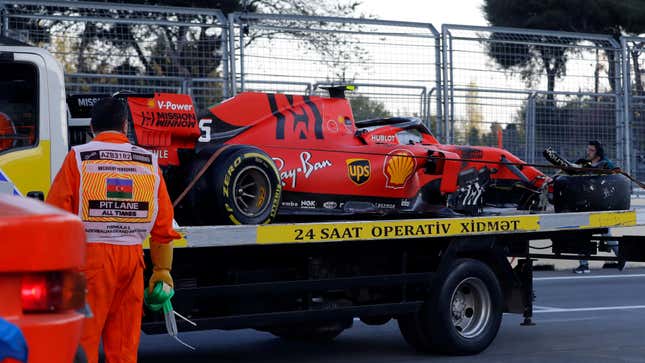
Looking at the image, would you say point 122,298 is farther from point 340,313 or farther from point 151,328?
point 340,313

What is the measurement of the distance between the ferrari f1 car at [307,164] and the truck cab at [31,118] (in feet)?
2.45

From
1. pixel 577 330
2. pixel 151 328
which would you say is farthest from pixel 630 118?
pixel 151 328

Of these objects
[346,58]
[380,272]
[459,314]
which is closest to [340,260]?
[380,272]

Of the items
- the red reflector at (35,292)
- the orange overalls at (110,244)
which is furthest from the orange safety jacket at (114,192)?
the red reflector at (35,292)

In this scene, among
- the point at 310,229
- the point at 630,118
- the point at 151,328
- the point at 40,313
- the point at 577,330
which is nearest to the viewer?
the point at 40,313

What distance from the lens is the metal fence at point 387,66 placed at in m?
12.1

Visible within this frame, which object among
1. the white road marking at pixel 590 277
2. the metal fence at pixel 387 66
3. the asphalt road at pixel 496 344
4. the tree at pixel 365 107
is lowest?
the white road marking at pixel 590 277

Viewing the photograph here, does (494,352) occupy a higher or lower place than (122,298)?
lower

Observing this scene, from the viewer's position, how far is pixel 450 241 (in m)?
10.1

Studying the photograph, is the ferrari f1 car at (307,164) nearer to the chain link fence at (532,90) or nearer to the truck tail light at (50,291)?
the chain link fence at (532,90)

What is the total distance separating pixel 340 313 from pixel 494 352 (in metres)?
1.68

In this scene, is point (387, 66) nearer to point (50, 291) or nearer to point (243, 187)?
point (243, 187)

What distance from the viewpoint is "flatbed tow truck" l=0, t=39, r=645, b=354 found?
26.0 ft

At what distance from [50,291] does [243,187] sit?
470 cm
